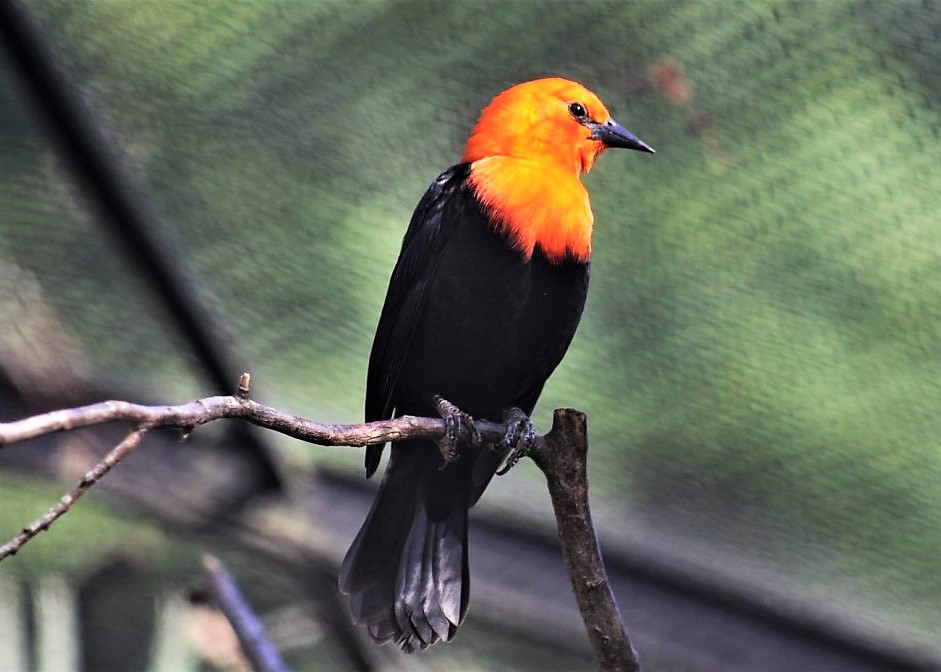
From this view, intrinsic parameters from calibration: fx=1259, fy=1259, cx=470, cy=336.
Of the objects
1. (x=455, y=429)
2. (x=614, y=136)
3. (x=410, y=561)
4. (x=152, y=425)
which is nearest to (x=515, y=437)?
(x=455, y=429)

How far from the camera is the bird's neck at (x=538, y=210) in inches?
98.2

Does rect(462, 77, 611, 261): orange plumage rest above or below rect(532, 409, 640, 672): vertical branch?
above

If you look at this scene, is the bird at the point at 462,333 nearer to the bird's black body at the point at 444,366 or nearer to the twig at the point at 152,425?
the bird's black body at the point at 444,366

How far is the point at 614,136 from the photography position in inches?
110

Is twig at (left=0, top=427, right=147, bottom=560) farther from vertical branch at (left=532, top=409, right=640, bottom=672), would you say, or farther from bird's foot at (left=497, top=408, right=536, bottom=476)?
bird's foot at (left=497, top=408, right=536, bottom=476)

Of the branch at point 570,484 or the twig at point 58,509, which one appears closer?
the twig at point 58,509

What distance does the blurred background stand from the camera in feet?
8.85

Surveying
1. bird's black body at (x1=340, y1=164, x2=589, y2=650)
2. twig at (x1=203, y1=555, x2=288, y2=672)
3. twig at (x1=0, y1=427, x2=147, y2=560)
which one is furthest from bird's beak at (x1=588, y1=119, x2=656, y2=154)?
twig at (x1=0, y1=427, x2=147, y2=560)

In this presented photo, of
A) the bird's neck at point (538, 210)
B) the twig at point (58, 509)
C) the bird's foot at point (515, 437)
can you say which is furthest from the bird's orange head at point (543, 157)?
the twig at point (58, 509)

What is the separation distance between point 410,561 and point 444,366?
410 millimetres

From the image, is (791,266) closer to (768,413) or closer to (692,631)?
(768,413)

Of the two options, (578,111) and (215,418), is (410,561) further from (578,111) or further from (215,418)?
(215,418)

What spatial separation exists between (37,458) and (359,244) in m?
0.89

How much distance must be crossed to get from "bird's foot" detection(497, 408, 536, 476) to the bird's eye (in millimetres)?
678
